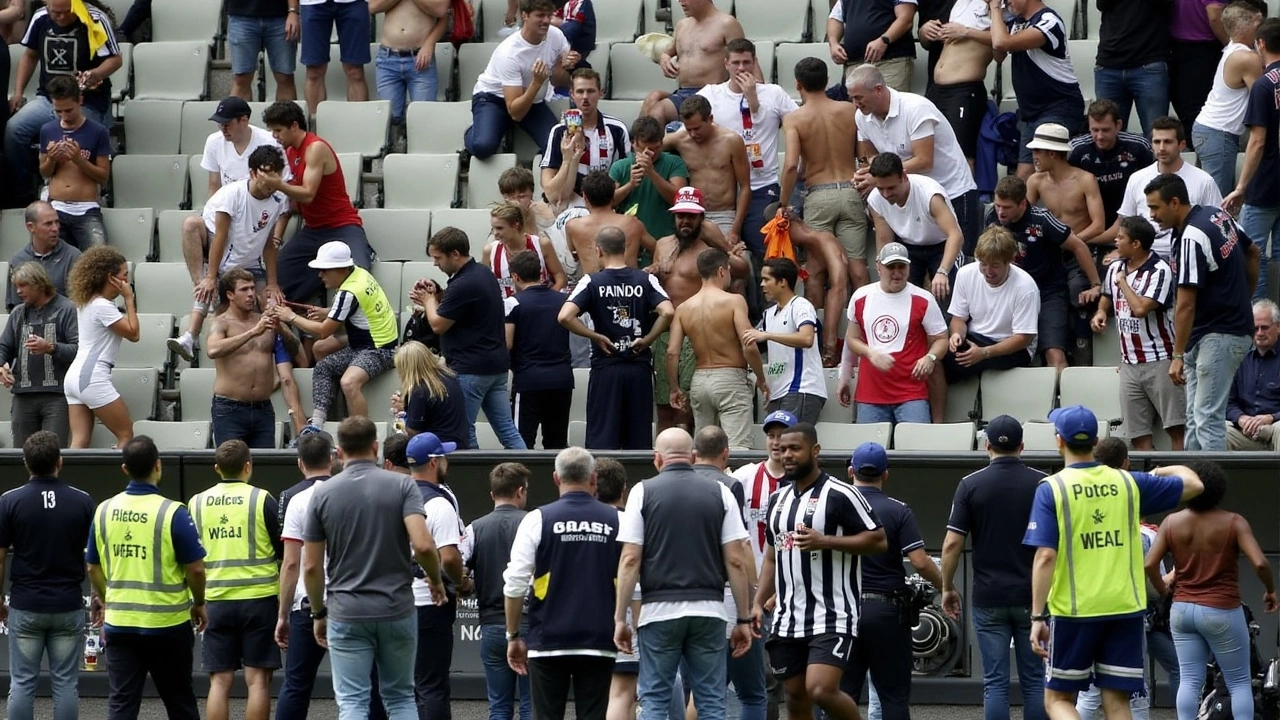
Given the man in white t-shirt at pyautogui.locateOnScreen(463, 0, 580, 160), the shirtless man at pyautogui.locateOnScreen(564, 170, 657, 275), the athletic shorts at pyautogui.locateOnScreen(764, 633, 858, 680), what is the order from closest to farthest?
1. the athletic shorts at pyautogui.locateOnScreen(764, 633, 858, 680)
2. the shirtless man at pyautogui.locateOnScreen(564, 170, 657, 275)
3. the man in white t-shirt at pyautogui.locateOnScreen(463, 0, 580, 160)

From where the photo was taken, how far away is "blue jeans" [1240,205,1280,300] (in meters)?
12.0

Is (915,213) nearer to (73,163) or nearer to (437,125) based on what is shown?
(437,125)

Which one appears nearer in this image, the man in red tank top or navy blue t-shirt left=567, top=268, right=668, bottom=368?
navy blue t-shirt left=567, top=268, right=668, bottom=368

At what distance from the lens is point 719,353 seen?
11.3m

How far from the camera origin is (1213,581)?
9336 mm

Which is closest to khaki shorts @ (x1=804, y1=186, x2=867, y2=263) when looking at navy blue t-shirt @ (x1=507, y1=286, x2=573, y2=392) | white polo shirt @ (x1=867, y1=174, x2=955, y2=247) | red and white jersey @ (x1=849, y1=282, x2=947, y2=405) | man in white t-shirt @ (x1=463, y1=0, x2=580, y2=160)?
white polo shirt @ (x1=867, y1=174, x2=955, y2=247)

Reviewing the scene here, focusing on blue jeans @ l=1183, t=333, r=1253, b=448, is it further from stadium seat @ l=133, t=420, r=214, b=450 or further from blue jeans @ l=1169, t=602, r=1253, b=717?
stadium seat @ l=133, t=420, r=214, b=450

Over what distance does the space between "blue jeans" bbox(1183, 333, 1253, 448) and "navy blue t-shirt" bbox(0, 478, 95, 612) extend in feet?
Result: 20.1

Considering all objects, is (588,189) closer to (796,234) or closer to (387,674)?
(796,234)

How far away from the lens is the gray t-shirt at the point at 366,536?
8539 mm

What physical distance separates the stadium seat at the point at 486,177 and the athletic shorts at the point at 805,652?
5.61 meters

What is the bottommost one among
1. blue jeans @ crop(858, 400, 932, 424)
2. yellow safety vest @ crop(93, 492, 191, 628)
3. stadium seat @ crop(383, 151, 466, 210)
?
yellow safety vest @ crop(93, 492, 191, 628)

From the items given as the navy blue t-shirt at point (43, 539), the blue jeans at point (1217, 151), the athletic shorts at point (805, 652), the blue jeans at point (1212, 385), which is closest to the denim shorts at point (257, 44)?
the navy blue t-shirt at point (43, 539)

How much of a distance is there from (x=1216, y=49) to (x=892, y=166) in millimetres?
2802
